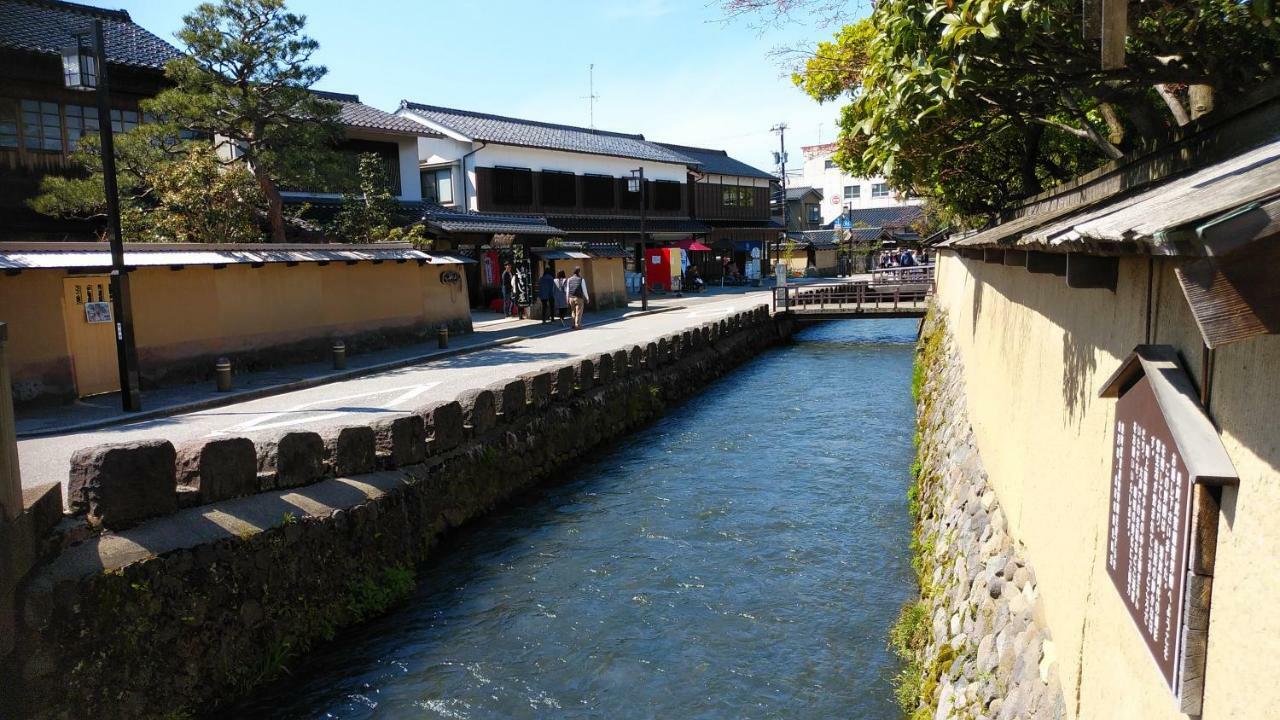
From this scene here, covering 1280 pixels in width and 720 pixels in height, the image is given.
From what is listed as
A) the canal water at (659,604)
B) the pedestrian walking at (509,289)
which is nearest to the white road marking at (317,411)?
the canal water at (659,604)

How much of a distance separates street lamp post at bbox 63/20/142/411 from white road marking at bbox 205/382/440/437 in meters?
2.57

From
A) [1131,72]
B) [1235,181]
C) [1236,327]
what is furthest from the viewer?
[1131,72]

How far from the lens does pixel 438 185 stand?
3541 centimetres

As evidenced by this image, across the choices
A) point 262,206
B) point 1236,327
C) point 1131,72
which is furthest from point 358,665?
point 262,206

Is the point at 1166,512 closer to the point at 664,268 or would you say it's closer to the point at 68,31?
the point at 68,31

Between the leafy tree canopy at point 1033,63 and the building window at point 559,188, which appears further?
the building window at point 559,188

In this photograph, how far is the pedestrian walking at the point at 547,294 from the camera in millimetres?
29719

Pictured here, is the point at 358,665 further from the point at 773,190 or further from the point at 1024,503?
the point at 773,190

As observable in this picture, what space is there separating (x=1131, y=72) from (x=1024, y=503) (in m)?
3.24

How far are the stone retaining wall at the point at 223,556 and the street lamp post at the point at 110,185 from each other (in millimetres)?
6571

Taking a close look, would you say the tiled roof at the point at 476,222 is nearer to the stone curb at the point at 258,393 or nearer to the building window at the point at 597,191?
the building window at the point at 597,191

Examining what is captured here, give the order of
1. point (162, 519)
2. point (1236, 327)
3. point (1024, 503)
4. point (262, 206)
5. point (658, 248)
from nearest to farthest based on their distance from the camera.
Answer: point (1236, 327) < point (1024, 503) < point (162, 519) < point (262, 206) < point (658, 248)

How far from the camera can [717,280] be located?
5369cm

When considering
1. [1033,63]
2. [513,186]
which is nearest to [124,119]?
[513,186]
